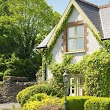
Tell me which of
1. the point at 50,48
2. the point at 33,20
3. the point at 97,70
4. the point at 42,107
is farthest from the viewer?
the point at 33,20

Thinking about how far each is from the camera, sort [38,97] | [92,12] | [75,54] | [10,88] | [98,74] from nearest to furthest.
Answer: [38,97], [98,74], [75,54], [92,12], [10,88]

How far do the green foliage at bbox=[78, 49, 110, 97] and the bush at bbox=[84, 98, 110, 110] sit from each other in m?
3.50

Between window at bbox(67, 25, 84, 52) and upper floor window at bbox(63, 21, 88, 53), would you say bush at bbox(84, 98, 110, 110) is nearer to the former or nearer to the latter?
upper floor window at bbox(63, 21, 88, 53)

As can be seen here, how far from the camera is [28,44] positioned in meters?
41.7

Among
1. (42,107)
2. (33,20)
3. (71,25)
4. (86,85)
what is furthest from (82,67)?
(33,20)

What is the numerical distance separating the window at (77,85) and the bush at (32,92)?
4.32 ft

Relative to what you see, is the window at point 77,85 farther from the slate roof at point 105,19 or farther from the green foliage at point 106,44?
the slate roof at point 105,19

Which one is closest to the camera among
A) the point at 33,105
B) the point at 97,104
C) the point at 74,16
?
the point at 97,104

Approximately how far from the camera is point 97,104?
1745 centimetres

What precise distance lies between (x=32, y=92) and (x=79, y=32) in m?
5.74

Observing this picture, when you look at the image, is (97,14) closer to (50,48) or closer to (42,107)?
(50,48)

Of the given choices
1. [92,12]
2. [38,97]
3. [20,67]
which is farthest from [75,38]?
[20,67]

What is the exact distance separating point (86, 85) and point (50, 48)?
4917 millimetres

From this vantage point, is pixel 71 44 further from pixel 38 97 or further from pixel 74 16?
pixel 38 97
